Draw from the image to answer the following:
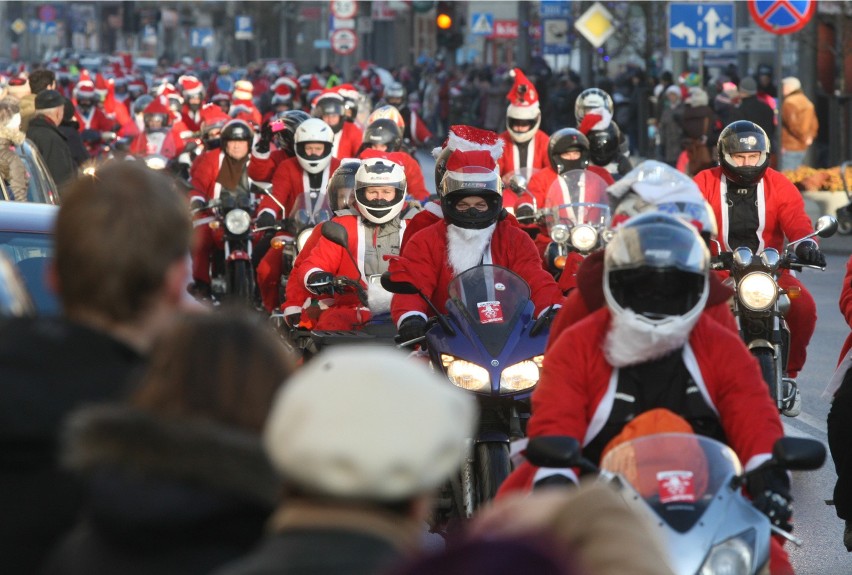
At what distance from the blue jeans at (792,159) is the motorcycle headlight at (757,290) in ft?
51.0

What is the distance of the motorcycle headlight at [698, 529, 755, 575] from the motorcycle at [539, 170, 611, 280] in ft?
23.4

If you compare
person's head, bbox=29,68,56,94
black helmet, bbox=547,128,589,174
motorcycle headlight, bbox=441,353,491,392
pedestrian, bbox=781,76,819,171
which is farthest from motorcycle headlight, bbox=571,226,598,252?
pedestrian, bbox=781,76,819,171

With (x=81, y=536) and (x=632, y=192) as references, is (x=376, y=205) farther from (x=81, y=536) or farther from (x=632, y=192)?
(x=81, y=536)

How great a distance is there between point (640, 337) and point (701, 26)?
1892 cm

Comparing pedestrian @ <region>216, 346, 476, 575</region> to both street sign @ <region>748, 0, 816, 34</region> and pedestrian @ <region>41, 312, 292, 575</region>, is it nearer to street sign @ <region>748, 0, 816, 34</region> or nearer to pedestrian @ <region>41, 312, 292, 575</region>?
pedestrian @ <region>41, 312, 292, 575</region>

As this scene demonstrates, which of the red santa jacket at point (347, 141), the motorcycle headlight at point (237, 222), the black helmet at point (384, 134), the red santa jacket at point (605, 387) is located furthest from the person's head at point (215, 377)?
the red santa jacket at point (347, 141)

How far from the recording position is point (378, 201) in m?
10.6

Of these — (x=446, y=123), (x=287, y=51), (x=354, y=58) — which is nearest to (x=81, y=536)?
(x=446, y=123)

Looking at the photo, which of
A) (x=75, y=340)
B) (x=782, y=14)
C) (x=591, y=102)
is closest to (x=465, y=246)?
(x=75, y=340)

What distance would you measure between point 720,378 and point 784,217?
5.59 m

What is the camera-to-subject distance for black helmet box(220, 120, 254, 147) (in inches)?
651

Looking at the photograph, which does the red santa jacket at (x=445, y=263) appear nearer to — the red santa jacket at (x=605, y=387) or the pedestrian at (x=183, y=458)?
the red santa jacket at (x=605, y=387)

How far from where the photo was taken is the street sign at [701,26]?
2352 cm

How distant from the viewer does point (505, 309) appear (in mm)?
7488
